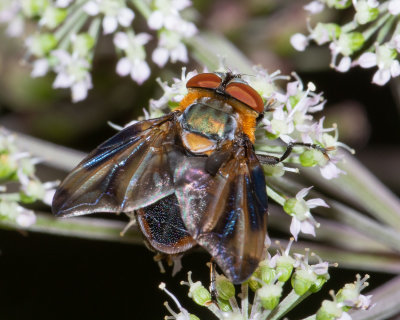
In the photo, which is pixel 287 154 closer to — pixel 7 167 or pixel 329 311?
pixel 329 311

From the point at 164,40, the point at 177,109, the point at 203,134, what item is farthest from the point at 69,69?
the point at 203,134

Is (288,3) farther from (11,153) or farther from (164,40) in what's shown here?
(11,153)

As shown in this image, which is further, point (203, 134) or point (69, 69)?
point (69, 69)

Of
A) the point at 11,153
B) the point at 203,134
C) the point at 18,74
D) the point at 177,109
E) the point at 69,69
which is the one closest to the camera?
the point at 203,134

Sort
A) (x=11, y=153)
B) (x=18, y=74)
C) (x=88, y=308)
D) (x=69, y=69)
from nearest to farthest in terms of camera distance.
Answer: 1. (x=11, y=153)
2. (x=69, y=69)
3. (x=88, y=308)
4. (x=18, y=74)

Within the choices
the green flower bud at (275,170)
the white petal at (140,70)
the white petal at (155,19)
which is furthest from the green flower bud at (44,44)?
the green flower bud at (275,170)

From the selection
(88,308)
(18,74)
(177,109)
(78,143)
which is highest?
(177,109)

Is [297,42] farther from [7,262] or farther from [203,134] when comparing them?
[7,262]

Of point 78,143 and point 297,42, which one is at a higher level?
point 297,42
